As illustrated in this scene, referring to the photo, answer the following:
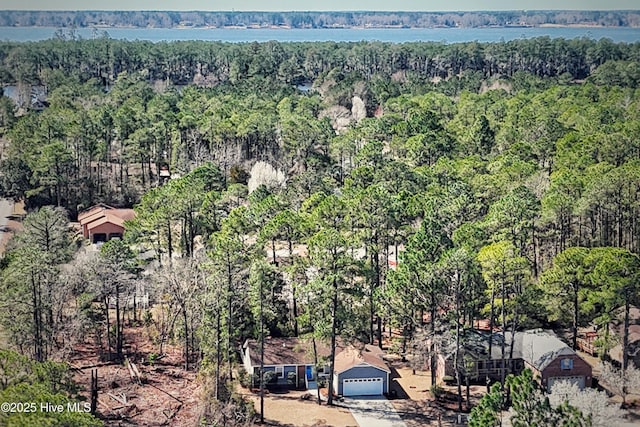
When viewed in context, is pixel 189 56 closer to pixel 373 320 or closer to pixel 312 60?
pixel 312 60

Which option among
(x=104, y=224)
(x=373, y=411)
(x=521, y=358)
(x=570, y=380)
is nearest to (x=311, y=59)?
(x=104, y=224)

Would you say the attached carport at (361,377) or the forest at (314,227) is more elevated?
the forest at (314,227)

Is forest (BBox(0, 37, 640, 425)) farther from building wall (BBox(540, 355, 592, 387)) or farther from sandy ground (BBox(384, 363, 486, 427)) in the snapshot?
building wall (BBox(540, 355, 592, 387))

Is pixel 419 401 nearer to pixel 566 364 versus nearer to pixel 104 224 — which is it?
pixel 566 364

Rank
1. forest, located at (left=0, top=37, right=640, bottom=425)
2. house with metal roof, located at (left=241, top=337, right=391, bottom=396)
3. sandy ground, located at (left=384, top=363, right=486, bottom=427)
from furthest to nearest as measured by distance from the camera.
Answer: house with metal roof, located at (left=241, top=337, right=391, bottom=396), forest, located at (left=0, top=37, right=640, bottom=425), sandy ground, located at (left=384, top=363, right=486, bottom=427)

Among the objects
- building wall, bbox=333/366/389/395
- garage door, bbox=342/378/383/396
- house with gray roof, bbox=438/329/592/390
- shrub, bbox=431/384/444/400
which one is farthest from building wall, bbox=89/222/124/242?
shrub, bbox=431/384/444/400

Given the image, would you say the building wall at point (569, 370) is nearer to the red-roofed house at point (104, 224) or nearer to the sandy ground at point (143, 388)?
the sandy ground at point (143, 388)

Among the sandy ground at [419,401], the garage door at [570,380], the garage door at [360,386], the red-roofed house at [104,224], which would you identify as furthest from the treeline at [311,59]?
the garage door at [570,380]
